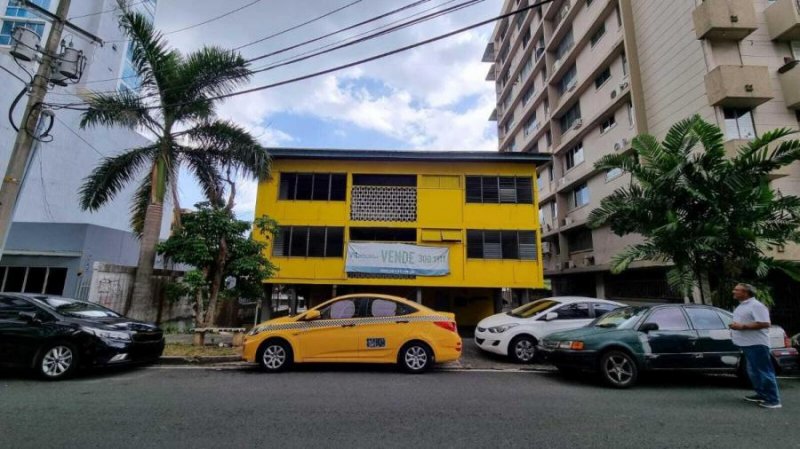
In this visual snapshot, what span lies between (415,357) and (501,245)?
28.3ft

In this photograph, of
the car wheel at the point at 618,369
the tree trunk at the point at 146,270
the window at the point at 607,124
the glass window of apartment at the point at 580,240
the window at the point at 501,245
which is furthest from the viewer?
the glass window of apartment at the point at 580,240

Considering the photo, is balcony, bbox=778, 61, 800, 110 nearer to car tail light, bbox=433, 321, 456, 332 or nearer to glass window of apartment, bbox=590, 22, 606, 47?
glass window of apartment, bbox=590, 22, 606, 47

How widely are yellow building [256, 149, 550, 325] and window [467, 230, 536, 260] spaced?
0.04 metres

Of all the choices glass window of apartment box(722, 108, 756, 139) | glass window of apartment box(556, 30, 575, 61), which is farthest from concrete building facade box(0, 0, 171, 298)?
glass window of apartment box(556, 30, 575, 61)

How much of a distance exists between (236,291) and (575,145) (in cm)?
2018

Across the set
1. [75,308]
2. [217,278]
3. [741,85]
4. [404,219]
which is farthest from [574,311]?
[75,308]

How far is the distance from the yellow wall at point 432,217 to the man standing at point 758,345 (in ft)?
29.1

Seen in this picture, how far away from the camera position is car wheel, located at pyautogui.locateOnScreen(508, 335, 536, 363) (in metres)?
8.37

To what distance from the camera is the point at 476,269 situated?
14.5 metres

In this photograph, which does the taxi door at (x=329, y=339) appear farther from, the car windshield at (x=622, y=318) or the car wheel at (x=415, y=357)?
the car windshield at (x=622, y=318)

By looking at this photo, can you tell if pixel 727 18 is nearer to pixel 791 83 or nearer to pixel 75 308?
pixel 791 83

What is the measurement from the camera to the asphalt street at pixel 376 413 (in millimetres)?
3869

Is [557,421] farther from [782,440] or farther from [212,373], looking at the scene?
[212,373]

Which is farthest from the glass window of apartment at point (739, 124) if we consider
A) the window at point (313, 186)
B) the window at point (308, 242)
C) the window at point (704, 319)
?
the window at point (308, 242)
